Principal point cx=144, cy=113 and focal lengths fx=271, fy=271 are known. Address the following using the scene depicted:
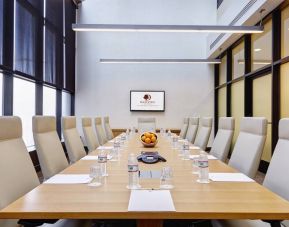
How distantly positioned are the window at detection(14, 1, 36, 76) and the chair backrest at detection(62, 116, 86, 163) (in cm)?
200

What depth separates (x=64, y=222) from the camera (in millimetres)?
1610

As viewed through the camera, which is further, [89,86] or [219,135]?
[89,86]

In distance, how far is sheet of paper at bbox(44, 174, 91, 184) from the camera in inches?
62.6

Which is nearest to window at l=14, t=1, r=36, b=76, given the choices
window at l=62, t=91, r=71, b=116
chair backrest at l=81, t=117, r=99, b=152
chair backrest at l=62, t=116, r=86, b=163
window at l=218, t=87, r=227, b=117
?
chair backrest at l=81, t=117, r=99, b=152

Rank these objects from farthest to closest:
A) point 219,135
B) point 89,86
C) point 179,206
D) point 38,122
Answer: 1. point 89,86
2. point 219,135
3. point 38,122
4. point 179,206

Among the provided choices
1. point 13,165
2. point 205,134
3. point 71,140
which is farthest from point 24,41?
point 13,165

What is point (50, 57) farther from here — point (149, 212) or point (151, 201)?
point (149, 212)

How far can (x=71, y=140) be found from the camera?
306 centimetres

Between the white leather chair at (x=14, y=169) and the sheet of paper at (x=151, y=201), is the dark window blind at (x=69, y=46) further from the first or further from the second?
the sheet of paper at (x=151, y=201)

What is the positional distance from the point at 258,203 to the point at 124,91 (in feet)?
24.5

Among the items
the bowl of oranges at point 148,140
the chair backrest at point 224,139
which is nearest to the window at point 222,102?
the chair backrest at point 224,139

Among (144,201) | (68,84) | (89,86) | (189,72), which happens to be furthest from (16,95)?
(189,72)

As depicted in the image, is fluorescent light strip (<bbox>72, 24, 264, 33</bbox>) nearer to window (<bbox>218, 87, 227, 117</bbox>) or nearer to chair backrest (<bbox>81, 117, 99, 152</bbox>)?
chair backrest (<bbox>81, 117, 99, 152</bbox>)

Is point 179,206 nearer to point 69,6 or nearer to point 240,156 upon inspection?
point 240,156
